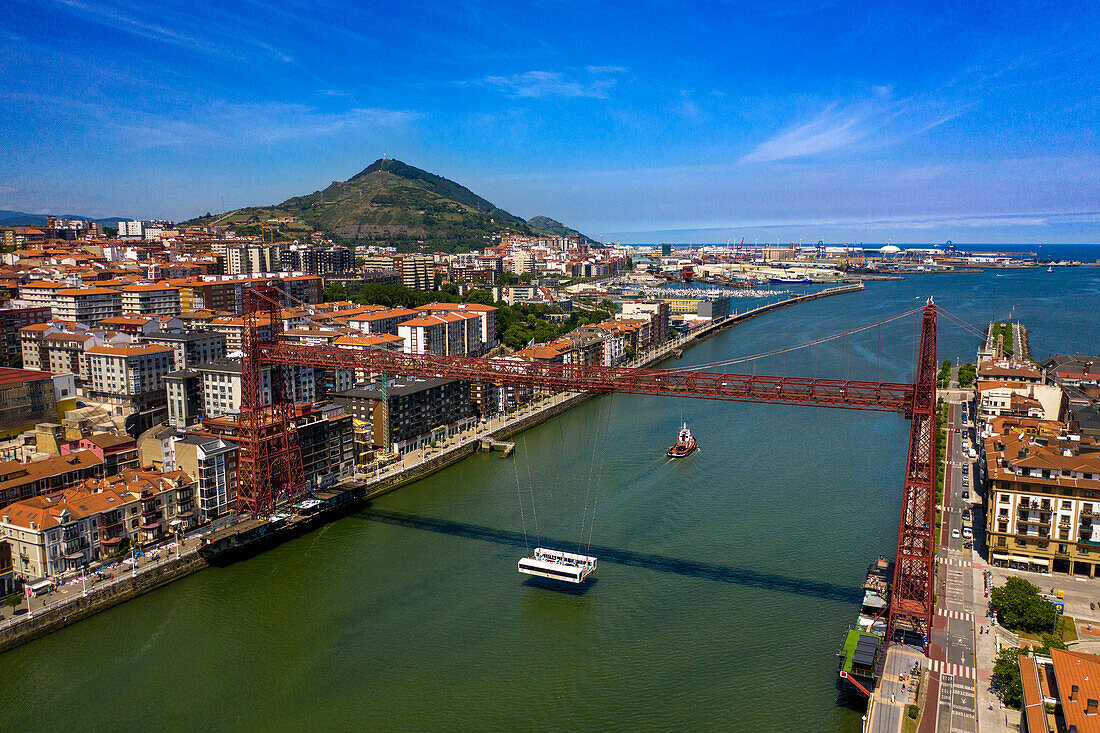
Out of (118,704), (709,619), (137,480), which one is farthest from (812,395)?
(137,480)

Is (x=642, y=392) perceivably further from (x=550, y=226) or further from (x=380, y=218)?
(x=550, y=226)

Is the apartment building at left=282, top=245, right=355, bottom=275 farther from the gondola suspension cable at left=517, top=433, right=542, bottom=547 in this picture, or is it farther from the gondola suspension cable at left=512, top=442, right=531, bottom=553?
the gondola suspension cable at left=512, top=442, right=531, bottom=553

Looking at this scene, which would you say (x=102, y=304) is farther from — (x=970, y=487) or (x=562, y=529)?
(x=970, y=487)

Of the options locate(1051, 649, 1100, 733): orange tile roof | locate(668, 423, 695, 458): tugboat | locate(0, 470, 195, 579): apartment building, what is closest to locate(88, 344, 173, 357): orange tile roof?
locate(0, 470, 195, 579): apartment building

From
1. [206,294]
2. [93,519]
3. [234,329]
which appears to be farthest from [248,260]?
[93,519]

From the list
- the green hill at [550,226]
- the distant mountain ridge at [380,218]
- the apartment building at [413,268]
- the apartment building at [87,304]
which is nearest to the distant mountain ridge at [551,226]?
the green hill at [550,226]
